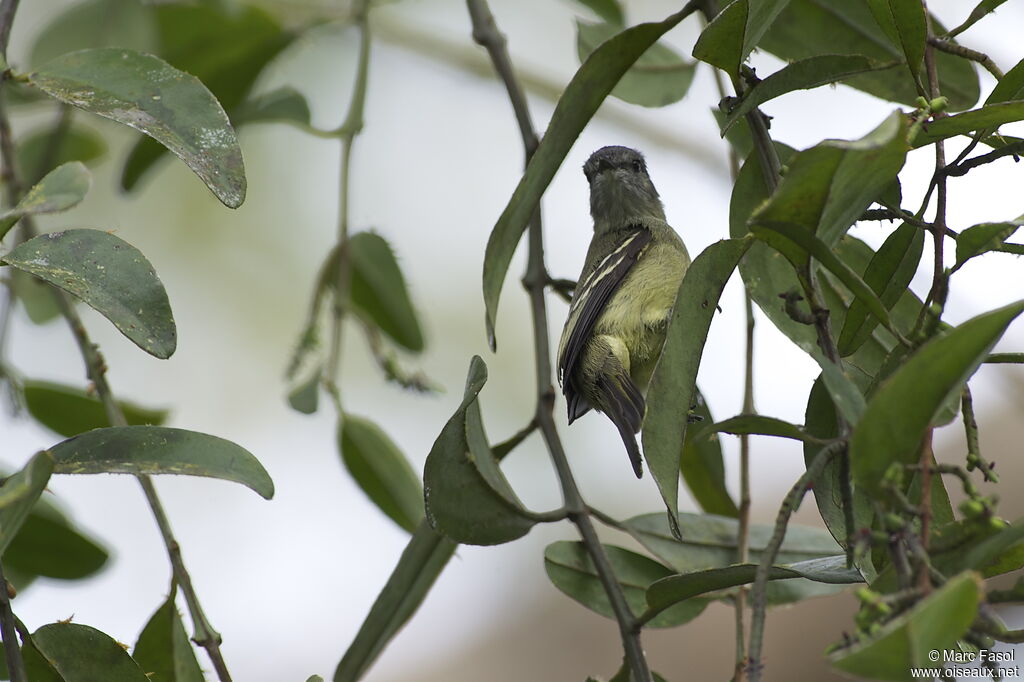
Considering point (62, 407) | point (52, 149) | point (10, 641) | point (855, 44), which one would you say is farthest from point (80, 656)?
point (52, 149)

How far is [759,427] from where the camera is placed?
1.15m

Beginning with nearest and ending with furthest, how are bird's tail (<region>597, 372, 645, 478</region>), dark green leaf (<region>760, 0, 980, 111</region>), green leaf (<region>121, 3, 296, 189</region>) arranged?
dark green leaf (<region>760, 0, 980, 111</region>)
bird's tail (<region>597, 372, 645, 478</region>)
green leaf (<region>121, 3, 296, 189</region>)

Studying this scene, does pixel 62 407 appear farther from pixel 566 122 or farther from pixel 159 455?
pixel 566 122

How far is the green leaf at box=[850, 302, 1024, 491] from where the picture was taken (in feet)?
2.89

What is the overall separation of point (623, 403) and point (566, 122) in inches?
35.2

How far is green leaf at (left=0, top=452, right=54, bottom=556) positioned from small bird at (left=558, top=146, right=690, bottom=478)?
953 mm

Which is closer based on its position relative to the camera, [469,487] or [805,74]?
[805,74]

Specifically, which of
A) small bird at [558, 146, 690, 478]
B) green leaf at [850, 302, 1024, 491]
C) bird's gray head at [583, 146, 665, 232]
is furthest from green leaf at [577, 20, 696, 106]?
green leaf at [850, 302, 1024, 491]

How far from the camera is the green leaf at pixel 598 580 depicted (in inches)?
67.5

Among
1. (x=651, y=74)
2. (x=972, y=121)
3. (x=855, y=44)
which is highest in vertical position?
(x=651, y=74)

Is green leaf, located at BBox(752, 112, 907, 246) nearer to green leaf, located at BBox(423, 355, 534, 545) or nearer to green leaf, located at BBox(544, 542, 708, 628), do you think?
green leaf, located at BBox(423, 355, 534, 545)

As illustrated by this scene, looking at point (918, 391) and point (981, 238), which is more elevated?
point (981, 238)

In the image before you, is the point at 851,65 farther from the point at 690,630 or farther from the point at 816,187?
the point at 690,630

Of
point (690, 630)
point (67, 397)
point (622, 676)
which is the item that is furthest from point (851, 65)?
point (690, 630)
